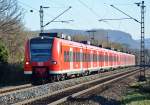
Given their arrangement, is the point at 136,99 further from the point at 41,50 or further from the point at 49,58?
the point at 41,50

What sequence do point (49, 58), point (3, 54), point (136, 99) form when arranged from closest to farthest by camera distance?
point (136, 99)
point (49, 58)
point (3, 54)

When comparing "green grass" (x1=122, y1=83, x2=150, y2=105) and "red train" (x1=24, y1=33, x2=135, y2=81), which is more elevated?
"red train" (x1=24, y1=33, x2=135, y2=81)

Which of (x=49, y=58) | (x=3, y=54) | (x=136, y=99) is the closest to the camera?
(x=136, y=99)

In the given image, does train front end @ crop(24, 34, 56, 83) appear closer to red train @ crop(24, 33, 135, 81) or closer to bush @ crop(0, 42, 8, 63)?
red train @ crop(24, 33, 135, 81)

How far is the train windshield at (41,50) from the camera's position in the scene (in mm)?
29734

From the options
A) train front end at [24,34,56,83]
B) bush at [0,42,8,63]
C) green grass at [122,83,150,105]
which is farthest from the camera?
bush at [0,42,8,63]

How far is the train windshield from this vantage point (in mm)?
29734

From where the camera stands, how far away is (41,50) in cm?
2975

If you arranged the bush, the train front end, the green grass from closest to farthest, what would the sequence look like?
the green grass < the train front end < the bush

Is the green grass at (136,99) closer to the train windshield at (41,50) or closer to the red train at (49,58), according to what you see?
the red train at (49,58)

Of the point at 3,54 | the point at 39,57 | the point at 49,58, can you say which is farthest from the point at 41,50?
the point at 3,54

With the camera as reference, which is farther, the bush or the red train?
the bush

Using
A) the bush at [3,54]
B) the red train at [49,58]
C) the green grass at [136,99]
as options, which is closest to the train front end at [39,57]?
the red train at [49,58]

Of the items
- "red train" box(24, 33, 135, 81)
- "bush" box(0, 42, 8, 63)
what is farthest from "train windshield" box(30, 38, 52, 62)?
"bush" box(0, 42, 8, 63)
